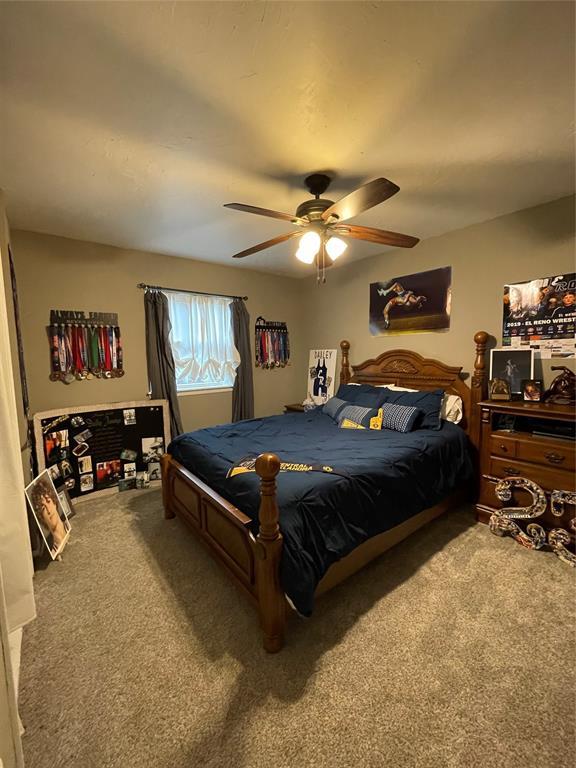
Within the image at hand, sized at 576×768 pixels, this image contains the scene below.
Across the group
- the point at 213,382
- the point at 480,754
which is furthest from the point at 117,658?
the point at 213,382

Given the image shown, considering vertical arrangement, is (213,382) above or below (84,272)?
below

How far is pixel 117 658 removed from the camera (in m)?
1.48

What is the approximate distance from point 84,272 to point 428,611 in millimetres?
3828

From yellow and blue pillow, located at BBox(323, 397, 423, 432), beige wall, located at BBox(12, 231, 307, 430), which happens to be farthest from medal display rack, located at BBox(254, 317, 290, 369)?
yellow and blue pillow, located at BBox(323, 397, 423, 432)

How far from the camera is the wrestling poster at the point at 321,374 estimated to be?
4297 millimetres

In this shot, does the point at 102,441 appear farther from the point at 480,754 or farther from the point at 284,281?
the point at 480,754

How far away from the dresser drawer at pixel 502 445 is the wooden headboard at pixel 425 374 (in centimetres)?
25

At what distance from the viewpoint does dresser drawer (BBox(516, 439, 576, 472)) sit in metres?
2.14

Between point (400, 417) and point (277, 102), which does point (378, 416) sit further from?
point (277, 102)

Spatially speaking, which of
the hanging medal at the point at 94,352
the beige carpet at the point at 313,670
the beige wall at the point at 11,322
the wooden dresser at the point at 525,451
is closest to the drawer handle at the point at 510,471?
the wooden dresser at the point at 525,451

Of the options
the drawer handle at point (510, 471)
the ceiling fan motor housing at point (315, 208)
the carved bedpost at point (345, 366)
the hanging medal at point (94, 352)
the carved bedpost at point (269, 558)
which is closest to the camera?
the carved bedpost at point (269, 558)

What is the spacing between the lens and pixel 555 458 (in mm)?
2189

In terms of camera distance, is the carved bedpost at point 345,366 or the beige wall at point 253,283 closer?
the beige wall at point 253,283

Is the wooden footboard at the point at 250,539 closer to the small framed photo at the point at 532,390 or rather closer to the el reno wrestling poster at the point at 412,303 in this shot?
the small framed photo at the point at 532,390
